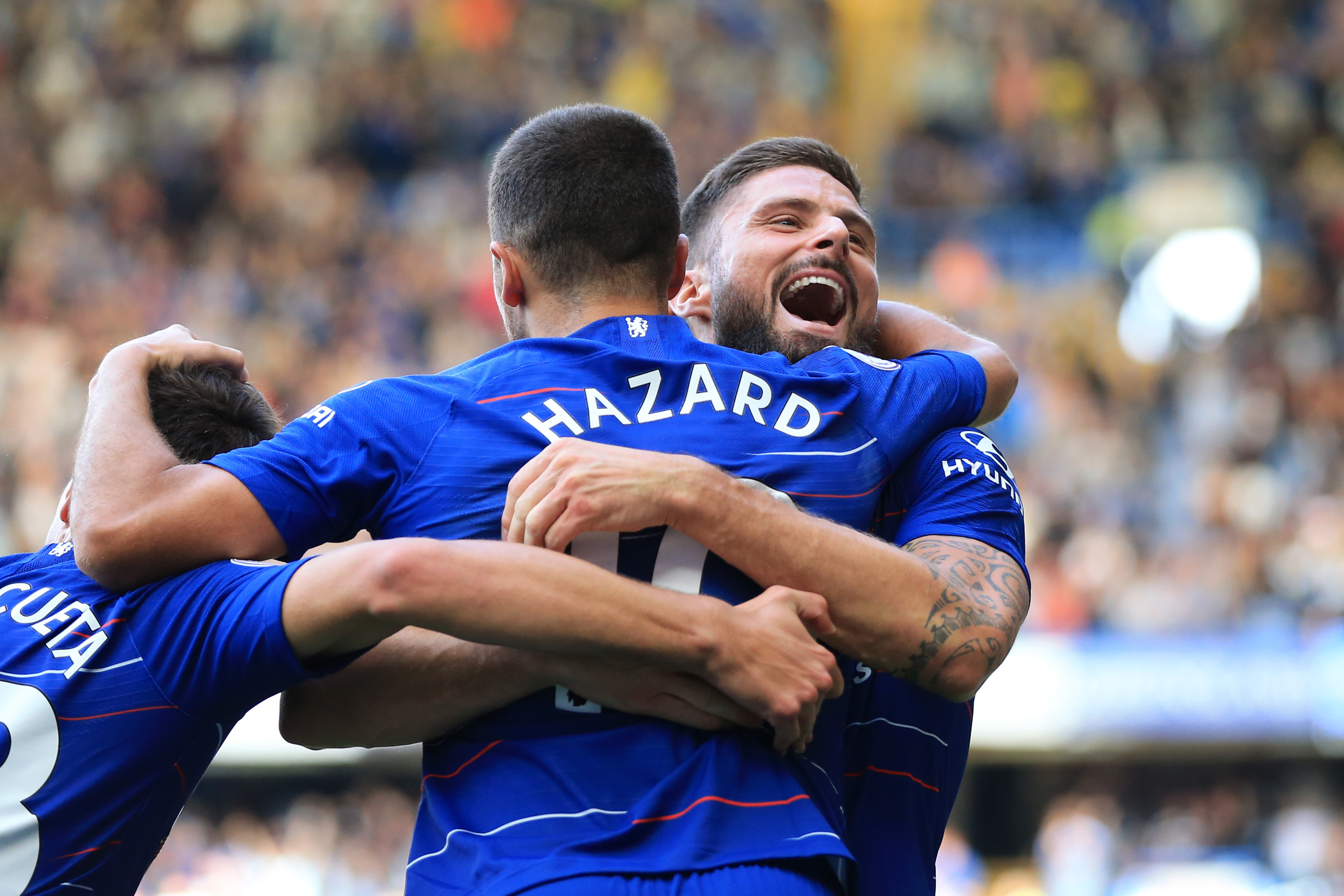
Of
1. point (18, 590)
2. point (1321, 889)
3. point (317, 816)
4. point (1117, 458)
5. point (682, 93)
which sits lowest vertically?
point (317, 816)

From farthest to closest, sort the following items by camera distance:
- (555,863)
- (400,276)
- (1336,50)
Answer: (1336,50)
(400,276)
(555,863)

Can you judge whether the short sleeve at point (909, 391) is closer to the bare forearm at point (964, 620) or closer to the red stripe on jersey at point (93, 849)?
the bare forearm at point (964, 620)

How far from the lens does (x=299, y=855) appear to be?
11945 millimetres

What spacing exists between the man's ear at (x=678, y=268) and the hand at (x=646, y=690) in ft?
3.07

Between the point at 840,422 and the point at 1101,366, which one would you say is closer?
the point at 840,422

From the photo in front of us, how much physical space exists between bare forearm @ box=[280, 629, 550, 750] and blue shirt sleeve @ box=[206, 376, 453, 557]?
0.25 metres

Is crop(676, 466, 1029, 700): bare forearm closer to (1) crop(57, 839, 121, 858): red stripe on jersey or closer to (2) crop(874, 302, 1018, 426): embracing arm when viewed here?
(2) crop(874, 302, 1018, 426): embracing arm

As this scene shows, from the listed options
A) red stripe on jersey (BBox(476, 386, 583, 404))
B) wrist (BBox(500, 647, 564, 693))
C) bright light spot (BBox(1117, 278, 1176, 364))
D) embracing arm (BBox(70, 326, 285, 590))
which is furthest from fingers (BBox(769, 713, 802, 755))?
bright light spot (BBox(1117, 278, 1176, 364))

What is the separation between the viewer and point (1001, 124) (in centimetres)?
1739

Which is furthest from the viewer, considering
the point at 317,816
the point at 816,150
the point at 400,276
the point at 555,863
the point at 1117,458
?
the point at 400,276

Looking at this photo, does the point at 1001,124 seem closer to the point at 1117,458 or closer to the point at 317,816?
the point at 1117,458

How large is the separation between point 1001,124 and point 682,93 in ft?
13.7

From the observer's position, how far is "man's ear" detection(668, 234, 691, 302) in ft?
9.65

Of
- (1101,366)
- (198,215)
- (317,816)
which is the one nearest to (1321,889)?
(1101,366)
